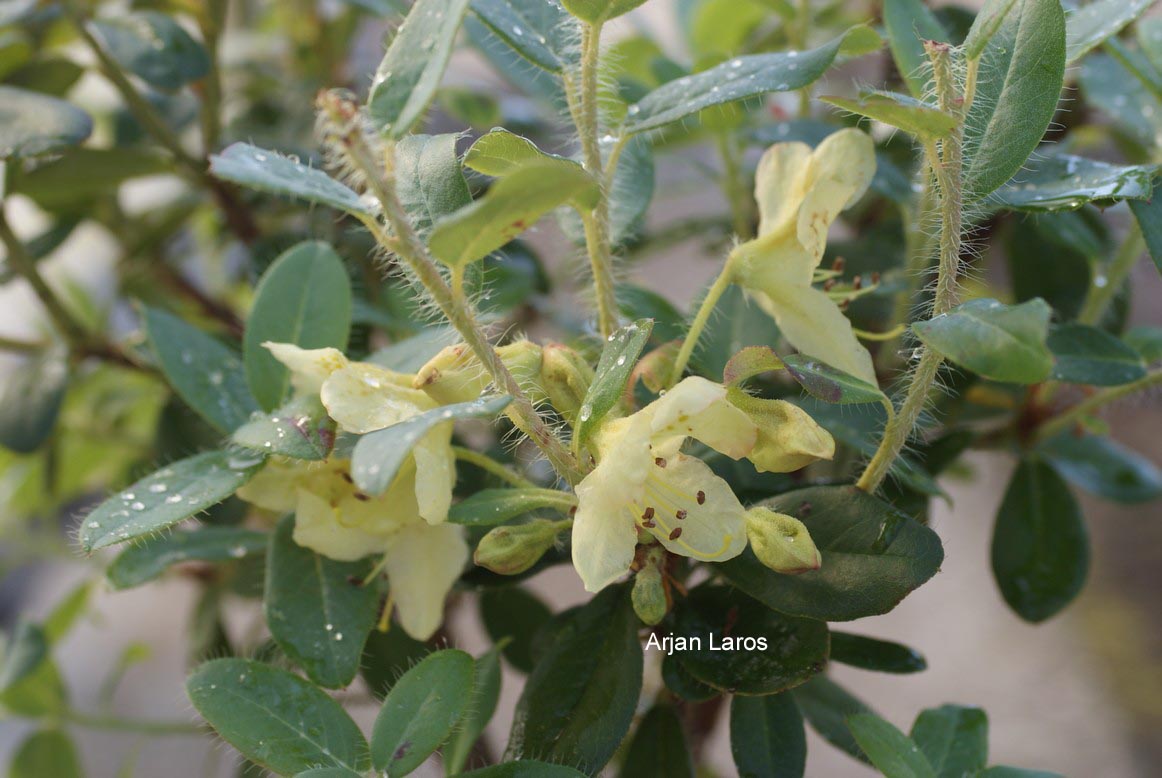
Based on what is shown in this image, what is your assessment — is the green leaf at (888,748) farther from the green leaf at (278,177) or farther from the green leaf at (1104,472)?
the green leaf at (1104,472)

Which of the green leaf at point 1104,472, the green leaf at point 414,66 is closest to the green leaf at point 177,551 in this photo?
the green leaf at point 414,66

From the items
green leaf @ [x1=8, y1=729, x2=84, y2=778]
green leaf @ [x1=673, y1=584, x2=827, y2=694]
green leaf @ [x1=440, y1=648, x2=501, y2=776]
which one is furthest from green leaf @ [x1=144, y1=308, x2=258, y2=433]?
green leaf @ [x1=8, y1=729, x2=84, y2=778]

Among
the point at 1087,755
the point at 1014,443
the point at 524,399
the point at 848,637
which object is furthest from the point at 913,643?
the point at 524,399

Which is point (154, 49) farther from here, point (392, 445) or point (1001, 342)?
point (1001, 342)

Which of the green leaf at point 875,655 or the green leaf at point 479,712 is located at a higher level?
the green leaf at point 875,655

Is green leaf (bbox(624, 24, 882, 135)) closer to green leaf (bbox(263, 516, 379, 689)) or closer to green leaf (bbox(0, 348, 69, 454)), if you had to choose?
green leaf (bbox(263, 516, 379, 689))

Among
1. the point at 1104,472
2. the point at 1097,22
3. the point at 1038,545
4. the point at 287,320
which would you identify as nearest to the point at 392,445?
the point at 287,320

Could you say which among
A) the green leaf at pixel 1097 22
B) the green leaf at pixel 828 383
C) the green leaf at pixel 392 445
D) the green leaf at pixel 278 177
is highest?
the green leaf at pixel 1097 22
